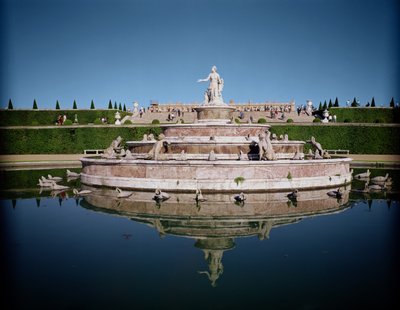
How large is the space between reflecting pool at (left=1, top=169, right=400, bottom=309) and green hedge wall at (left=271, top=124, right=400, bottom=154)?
91.8 ft

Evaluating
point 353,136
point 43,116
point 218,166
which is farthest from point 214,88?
point 43,116

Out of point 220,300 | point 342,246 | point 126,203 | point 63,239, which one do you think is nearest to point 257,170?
point 126,203

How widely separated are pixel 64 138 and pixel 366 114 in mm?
45797

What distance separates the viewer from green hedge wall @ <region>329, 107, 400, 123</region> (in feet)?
193

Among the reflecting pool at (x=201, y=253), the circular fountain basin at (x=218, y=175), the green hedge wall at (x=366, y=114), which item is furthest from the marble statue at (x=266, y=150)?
the green hedge wall at (x=366, y=114)

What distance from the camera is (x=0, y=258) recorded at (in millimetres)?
10445

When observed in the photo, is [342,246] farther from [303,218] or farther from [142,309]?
[142,309]

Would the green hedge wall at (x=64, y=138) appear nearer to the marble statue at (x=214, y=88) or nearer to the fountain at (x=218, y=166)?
the marble statue at (x=214, y=88)

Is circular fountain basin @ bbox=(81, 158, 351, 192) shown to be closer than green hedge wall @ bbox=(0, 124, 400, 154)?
Yes

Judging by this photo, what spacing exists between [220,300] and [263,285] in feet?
4.28

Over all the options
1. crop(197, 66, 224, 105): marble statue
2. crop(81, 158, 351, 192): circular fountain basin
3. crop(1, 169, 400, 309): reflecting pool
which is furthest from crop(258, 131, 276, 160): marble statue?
crop(197, 66, 224, 105): marble statue

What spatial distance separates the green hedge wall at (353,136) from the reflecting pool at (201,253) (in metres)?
28.0

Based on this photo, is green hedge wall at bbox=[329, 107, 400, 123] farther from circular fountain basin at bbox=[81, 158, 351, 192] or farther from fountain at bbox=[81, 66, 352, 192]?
circular fountain basin at bbox=[81, 158, 351, 192]

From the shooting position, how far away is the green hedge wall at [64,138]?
47.2m
